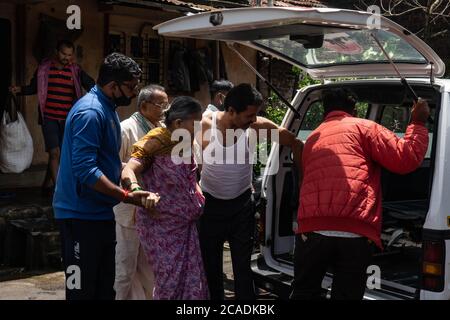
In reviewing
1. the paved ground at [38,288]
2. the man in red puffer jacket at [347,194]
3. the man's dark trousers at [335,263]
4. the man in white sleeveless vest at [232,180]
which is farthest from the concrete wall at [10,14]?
the man's dark trousers at [335,263]

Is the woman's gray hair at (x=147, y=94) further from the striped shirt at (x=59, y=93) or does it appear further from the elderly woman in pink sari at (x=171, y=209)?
the striped shirt at (x=59, y=93)

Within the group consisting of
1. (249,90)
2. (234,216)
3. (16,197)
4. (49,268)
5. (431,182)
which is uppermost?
(249,90)

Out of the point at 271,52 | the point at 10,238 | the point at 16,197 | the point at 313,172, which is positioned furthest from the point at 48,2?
the point at 313,172

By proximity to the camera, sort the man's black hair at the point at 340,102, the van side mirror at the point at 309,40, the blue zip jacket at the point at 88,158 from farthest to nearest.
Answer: the van side mirror at the point at 309,40, the man's black hair at the point at 340,102, the blue zip jacket at the point at 88,158

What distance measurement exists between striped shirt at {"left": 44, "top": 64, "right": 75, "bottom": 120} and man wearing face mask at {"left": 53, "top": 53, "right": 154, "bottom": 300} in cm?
367

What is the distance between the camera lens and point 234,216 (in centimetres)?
462

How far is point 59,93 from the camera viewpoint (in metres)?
7.27

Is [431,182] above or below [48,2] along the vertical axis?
below

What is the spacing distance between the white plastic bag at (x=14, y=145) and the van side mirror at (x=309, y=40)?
426 centimetres

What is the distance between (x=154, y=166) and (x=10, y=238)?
3170 millimetres

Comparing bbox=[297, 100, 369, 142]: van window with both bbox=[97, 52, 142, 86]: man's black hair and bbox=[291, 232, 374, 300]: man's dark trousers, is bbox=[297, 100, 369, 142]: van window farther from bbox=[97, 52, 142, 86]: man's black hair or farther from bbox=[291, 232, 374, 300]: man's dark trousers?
bbox=[97, 52, 142, 86]: man's black hair

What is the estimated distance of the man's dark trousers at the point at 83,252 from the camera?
362cm

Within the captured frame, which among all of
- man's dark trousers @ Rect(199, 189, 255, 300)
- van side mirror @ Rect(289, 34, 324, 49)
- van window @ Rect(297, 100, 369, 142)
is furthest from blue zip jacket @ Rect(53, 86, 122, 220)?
van window @ Rect(297, 100, 369, 142)

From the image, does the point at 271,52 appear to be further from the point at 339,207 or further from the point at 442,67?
the point at 339,207
